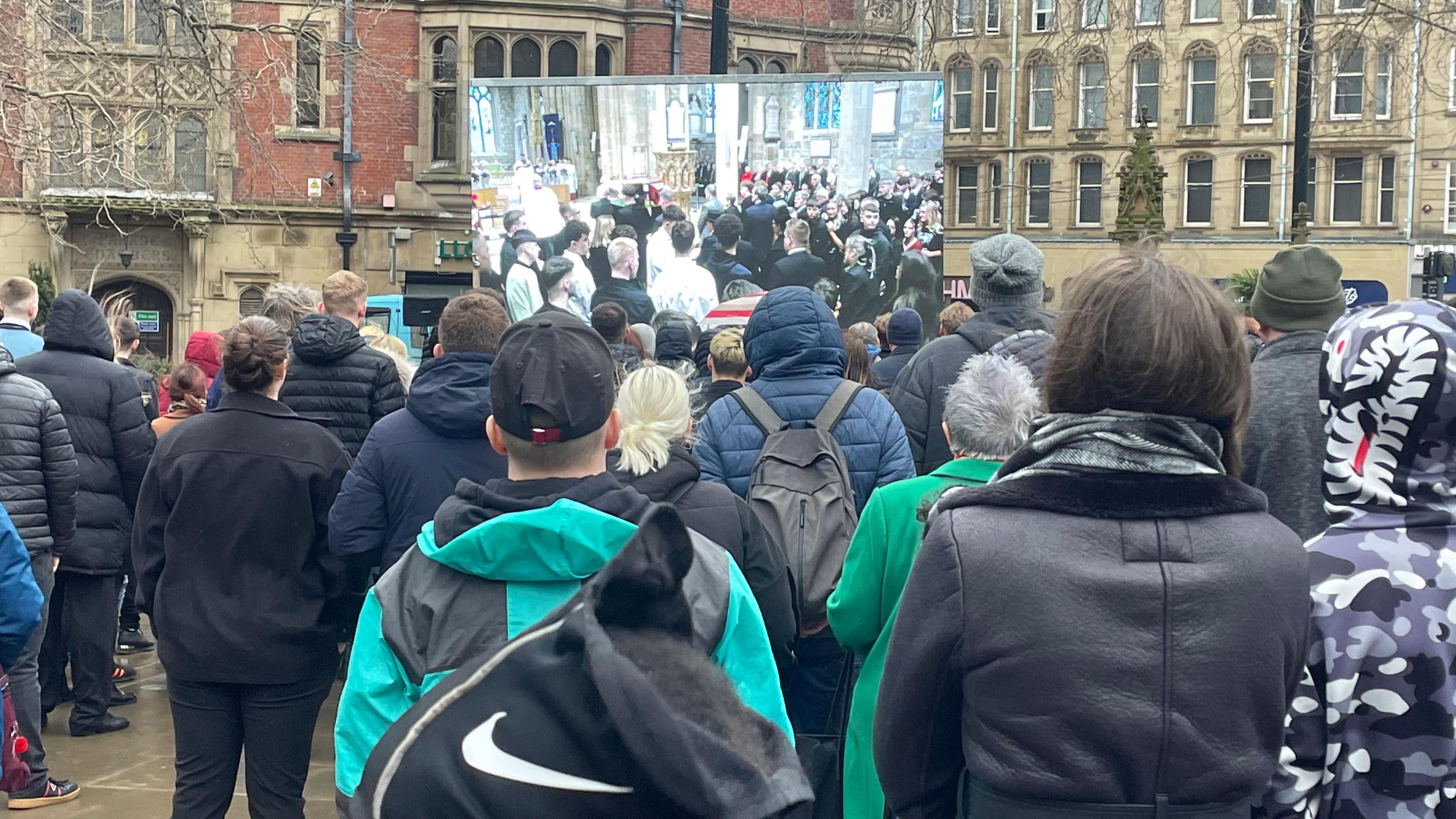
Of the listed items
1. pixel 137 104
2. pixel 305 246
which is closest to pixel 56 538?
pixel 137 104

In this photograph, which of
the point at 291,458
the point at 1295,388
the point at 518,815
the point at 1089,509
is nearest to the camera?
the point at 518,815

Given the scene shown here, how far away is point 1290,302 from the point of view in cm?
430

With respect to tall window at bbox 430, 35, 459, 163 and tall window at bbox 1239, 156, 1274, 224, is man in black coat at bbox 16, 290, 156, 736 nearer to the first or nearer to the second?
tall window at bbox 430, 35, 459, 163

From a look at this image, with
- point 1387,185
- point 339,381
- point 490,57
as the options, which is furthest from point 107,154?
point 1387,185

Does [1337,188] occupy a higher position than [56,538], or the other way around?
[1337,188]

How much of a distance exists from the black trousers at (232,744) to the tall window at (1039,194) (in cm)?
4517

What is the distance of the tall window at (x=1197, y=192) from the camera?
1823 inches

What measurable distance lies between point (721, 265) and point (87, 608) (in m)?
11.5

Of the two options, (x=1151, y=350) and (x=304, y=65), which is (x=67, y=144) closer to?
(x=304, y=65)

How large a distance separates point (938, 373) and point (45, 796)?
158 inches

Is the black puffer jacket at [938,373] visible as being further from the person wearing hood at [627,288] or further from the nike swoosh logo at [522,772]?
the person wearing hood at [627,288]

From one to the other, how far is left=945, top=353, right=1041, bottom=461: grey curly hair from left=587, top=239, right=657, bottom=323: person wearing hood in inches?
571

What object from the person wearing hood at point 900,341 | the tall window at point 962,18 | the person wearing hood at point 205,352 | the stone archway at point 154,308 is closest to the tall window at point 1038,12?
the stone archway at point 154,308

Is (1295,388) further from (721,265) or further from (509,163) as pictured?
(509,163)
